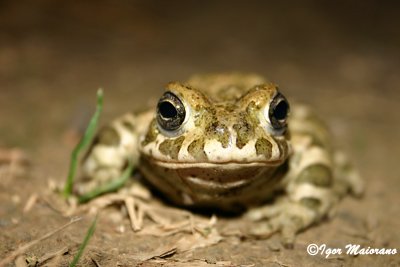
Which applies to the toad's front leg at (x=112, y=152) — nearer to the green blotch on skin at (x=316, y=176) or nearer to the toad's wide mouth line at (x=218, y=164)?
the toad's wide mouth line at (x=218, y=164)

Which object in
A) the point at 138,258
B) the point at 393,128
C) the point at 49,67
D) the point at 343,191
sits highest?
the point at 393,128

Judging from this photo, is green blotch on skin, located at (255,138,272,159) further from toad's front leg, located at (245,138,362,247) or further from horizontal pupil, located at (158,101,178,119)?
toad's front leg, located at (245,138,362,247)

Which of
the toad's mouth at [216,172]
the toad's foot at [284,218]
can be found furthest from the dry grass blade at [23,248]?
the toad's foot at [284,218]

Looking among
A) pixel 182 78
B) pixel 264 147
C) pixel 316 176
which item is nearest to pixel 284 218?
pixel 316 176

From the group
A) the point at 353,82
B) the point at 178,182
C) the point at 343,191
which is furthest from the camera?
the point at 353,82

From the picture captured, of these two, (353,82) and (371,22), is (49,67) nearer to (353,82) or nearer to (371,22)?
(353,82)

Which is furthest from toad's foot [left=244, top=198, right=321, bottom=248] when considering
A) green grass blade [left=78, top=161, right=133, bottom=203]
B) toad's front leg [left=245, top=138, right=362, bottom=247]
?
green grass blade [left=78, top=161, right=133, bottom=203]

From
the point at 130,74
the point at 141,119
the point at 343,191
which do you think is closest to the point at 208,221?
the point at 141,119
